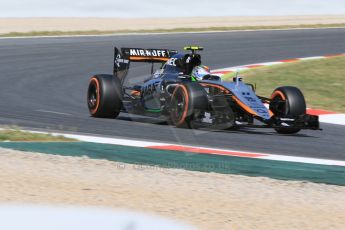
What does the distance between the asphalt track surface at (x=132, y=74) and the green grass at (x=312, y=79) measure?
1899 mm

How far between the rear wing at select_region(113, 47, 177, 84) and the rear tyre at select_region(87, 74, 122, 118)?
655mm

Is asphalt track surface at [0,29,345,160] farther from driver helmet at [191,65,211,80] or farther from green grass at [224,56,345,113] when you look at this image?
green grass at [224,56,345,113]

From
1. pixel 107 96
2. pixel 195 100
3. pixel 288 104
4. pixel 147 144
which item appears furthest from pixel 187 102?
pixel 107 96

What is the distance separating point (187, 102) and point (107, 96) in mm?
1758

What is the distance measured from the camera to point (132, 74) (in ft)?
62.1

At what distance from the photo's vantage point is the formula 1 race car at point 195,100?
11.2m

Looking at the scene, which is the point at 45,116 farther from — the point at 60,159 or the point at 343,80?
the point at 343,80

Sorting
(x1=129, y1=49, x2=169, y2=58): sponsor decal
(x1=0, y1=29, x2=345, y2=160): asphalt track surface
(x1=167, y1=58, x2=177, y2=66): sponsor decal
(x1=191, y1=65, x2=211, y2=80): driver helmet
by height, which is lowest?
(x1=0, y1=29, x2=345, y2=160): asphalt track surface

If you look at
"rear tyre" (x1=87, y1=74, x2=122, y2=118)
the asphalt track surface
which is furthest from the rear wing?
the asphalt track surface

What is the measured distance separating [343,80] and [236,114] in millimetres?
6620

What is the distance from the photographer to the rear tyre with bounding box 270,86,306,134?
37.3 feet

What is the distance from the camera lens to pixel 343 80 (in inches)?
688

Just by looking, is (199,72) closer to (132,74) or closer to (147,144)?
(147,144)

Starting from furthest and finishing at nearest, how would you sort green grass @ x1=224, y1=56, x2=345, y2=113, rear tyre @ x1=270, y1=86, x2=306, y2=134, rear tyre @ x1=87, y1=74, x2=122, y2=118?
green grass @ x1=224, y1=56, x2=345, y2=113 → rear tyre @ x1=87, y1=74, x2=122, y2=118 → rear tyre @ x1=270, y1=86, x2=306, y2=134
